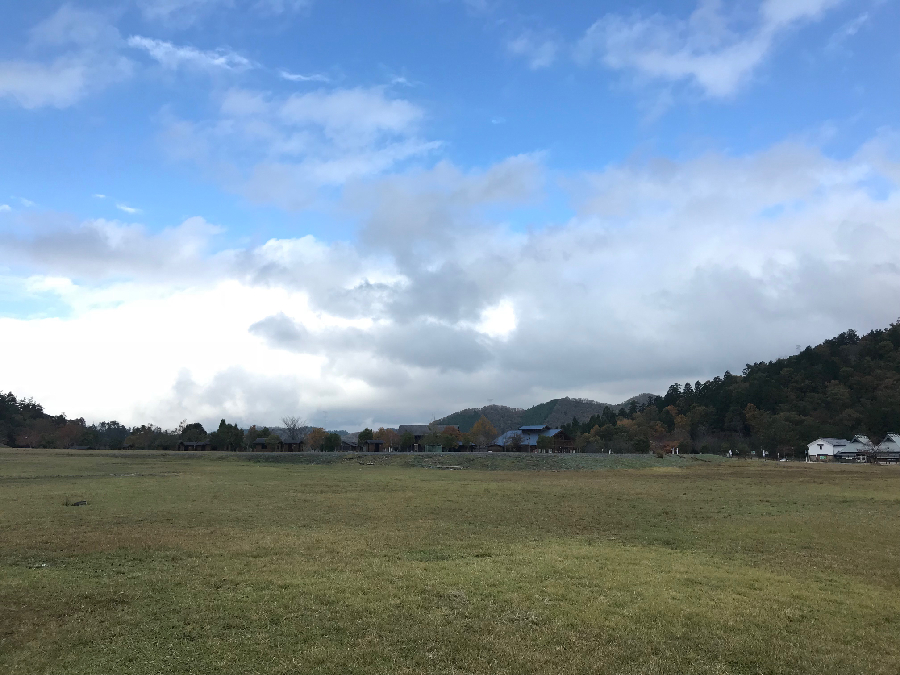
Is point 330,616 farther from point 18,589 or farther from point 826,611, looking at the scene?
point 826,611

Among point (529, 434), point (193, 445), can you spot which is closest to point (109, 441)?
point (193, 445)

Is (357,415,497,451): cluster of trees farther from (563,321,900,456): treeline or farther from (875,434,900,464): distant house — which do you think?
(875,434,900,464): distant house

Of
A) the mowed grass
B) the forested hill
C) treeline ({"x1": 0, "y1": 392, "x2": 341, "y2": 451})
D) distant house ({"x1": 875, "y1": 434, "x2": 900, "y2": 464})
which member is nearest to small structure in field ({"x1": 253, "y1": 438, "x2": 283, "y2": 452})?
treeline ({"x1": 0, "y1": 392, "x2": 341, "y2": 451})

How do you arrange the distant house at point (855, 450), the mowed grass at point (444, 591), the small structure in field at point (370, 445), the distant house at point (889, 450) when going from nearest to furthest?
the mowed grass at point (444, 591) → the distant house at point (889, 450) → the distant house at point (855, 450) → the small structure in field at point (370, 445)

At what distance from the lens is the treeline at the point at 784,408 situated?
12519 cm

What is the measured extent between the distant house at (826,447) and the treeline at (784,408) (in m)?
2.58

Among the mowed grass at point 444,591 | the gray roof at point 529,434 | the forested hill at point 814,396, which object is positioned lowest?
the gray roof at point 529,434

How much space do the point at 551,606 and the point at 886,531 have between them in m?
18.0

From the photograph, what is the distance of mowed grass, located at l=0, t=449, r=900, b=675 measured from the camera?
956 cm

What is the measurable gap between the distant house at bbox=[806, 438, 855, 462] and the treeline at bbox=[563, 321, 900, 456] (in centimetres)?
258

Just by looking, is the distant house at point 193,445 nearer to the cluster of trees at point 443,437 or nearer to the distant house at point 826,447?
the cluster of trees at point 443,437

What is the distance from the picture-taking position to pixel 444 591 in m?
12.9

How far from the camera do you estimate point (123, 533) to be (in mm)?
20078

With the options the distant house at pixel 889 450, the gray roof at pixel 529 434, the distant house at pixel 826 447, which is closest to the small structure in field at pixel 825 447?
the distant house at pixel 826 447
